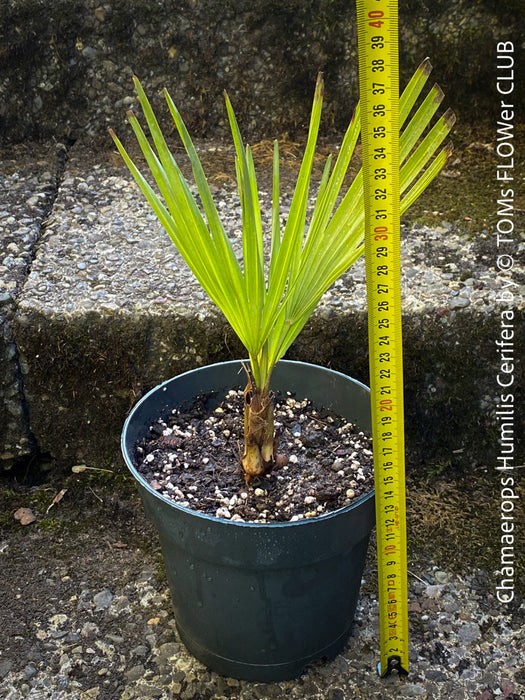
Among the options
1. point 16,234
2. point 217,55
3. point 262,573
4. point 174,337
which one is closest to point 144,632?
point 262,573

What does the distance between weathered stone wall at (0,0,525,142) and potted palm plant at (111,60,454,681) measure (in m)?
1.06

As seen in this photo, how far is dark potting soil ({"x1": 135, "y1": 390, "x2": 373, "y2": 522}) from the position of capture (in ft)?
4.22

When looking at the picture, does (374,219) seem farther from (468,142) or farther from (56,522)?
(468,142)

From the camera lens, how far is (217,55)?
217cm

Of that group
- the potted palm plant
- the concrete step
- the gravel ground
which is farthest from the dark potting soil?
the gravel ground

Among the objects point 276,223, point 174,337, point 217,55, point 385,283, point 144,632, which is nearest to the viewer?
point 385,283

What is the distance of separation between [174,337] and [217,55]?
0.98 metres

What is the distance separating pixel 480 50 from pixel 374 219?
4.38 feet

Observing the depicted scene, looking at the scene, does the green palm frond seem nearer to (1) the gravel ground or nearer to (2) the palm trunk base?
(2) the palm trunk base

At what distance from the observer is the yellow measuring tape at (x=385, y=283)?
944mm

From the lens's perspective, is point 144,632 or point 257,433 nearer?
point 257,433

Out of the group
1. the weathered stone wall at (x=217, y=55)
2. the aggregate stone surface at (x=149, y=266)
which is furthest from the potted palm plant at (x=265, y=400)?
the weathered stone wall at (x=217, y=55)

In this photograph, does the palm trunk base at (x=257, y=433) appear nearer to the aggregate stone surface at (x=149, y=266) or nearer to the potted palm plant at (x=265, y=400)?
the potted palm plant at (x=265, y=400)

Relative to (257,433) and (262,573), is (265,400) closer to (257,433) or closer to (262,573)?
(257,433)
